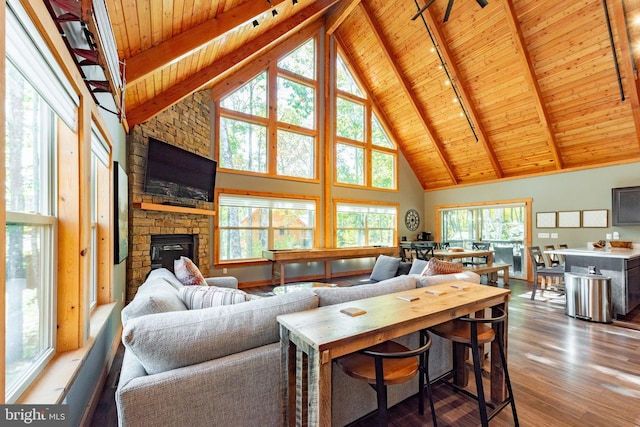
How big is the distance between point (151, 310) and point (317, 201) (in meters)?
5.64

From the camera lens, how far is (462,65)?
5922mm

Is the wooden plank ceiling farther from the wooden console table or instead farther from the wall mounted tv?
the wooden console table

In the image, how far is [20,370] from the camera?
1.32m

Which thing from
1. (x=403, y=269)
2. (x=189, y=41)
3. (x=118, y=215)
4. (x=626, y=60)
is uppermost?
(x=626, y=60)

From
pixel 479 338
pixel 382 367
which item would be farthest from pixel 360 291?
pixel 479 338

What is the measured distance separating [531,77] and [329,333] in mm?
6339

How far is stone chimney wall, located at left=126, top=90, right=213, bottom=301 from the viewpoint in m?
3.84

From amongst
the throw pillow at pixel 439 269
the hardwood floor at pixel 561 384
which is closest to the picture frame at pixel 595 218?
the hardwood floor at pixel 561 384

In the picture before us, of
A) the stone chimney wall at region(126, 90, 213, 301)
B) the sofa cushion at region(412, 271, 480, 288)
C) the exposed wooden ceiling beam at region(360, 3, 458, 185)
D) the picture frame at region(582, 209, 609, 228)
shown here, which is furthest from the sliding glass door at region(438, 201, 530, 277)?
the stone chimney wall at region(126, 90, 213, 301)

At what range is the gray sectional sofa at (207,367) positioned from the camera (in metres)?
1.23

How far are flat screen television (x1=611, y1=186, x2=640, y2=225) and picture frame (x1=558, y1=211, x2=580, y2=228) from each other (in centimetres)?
57

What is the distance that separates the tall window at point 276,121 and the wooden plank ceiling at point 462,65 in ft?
2.55

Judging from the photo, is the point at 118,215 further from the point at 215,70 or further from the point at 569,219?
the point at 569,219

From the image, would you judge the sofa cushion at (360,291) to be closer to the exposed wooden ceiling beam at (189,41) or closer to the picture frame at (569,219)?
the exposed wooden ceiling beam at (189,41)
